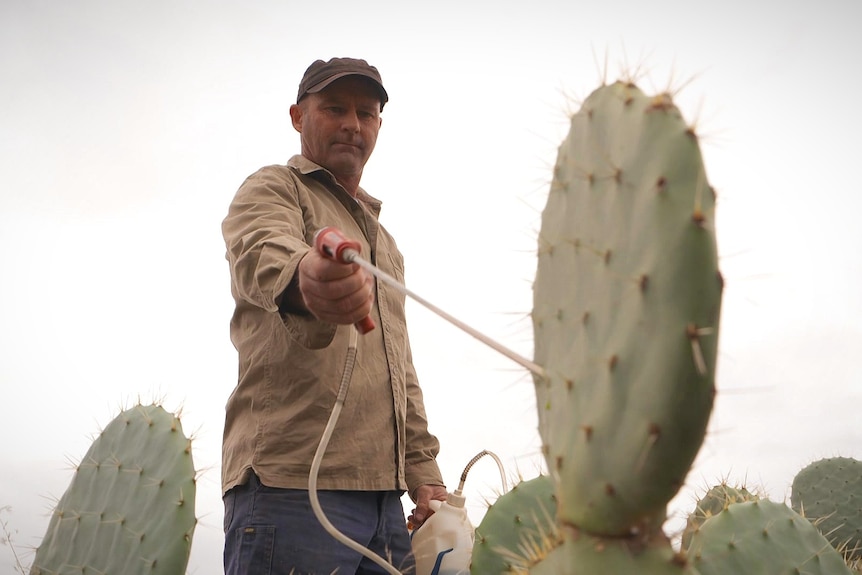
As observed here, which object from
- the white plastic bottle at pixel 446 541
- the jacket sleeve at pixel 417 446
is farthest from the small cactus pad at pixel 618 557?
the jacket sleeve at pixel 417 446

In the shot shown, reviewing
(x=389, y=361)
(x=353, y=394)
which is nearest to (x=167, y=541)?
(x=353, y=394)

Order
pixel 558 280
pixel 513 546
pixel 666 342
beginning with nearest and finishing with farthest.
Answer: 1. pixel 666 342
2. pixel 558 280
3. pixel 513 546

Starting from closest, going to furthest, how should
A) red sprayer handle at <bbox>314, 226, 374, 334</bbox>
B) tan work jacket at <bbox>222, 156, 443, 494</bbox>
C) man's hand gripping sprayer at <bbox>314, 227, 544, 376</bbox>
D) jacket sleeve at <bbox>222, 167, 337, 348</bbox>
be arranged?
1. man's hand gripping sprayer at <bbox>314, 227, 544, 376</bbox>
2. red sprayer handle at <bbox>314, 226, 374, 334</bbox>
3. jacket sleeve at <bbox>222, 167, 337, 348</bbox>
4. tan work jacket at <bbox>222, 156, 443, 494</bbox>

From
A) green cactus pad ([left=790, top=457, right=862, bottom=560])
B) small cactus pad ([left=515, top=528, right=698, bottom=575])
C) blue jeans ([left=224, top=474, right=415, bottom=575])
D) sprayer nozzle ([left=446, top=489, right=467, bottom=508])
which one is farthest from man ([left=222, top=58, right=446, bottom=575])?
green cactus pad ([left=790, top=457, right=862, bottom=560])

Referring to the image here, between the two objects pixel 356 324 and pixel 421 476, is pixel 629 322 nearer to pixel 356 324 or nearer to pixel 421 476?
pixel 356 324

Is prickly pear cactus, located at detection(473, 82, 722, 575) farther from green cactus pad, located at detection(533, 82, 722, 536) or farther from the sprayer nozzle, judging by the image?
the sprayer nozzle

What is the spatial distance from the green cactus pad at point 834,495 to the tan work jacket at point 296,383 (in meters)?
2.44

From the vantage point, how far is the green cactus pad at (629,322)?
78 centimetres

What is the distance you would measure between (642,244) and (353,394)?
977 millimetres

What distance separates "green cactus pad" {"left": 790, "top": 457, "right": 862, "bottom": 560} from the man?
2.35 metres

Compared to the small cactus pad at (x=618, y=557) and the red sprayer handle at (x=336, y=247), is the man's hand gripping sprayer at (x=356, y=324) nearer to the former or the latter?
the red sprayer handle at (x=336, y=247)

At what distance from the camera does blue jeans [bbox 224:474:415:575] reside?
1.51 m

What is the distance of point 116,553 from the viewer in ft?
5.67

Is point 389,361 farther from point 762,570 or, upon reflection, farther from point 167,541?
point 762,570
